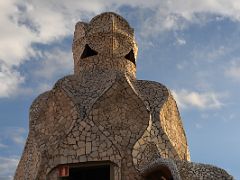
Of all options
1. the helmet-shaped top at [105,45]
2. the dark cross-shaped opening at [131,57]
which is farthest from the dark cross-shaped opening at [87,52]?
the dark cross-shaped opening at [131,57]

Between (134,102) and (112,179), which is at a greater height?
(134,102)

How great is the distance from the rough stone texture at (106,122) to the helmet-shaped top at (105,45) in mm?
29

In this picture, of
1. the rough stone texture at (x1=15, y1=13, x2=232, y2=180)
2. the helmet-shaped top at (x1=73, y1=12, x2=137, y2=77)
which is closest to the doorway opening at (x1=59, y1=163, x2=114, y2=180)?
the rough stone texture at (x1=15, y1=13, x2=232, y2=180)

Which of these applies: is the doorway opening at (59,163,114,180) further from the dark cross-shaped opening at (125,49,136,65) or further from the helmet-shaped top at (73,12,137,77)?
the dark cross-shaped opening at (125,49,136,65)

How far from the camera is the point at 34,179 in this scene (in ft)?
36.1

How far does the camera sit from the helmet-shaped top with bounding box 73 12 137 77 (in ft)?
43.2

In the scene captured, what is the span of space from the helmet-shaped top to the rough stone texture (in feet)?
0.10

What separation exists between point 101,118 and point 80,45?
3.24 metres

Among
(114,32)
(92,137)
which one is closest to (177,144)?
(92,137)

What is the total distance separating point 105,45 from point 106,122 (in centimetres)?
289

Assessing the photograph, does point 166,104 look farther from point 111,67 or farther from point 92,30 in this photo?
point 92,30

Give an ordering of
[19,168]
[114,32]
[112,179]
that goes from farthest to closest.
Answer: [114,32]
[19,168]
[112,179]

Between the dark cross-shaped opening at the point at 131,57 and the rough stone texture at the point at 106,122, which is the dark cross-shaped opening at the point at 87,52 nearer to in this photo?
the rough stone texture at the point at 106,122

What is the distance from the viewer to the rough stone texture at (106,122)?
35.6ft
